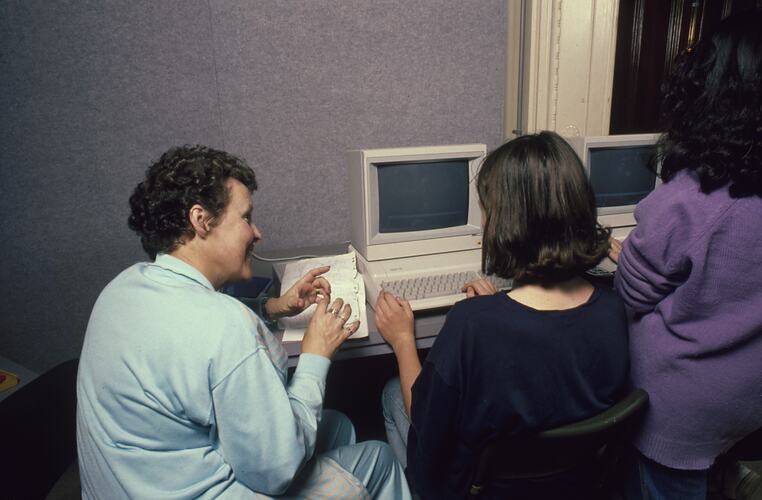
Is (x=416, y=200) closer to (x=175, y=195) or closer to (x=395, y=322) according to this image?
(x=395, y=322)

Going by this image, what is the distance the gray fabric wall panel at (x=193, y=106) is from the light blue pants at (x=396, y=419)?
690mm

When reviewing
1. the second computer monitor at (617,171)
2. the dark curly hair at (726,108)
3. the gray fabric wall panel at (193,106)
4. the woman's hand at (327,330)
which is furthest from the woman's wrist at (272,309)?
the second computer monitor at (617,171)

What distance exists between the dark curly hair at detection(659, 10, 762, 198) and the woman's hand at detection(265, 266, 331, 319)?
0.76m

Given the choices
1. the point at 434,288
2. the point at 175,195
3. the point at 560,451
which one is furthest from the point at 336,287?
the point at 560,451

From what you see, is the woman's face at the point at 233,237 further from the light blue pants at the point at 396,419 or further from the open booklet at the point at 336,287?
the light blue pants at the point at 396,419

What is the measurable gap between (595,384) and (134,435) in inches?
27.5

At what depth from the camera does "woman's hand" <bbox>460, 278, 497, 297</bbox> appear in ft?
3.54

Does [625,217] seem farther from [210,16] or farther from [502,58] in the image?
[210,16]

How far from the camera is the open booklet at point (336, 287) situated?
1043 millimetres

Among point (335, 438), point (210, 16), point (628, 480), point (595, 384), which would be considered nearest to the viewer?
point (595, 384)

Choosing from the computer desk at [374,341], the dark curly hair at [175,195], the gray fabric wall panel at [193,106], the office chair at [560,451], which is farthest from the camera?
the gray fabric wall panel at [193,106]

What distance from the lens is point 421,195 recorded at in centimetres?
124

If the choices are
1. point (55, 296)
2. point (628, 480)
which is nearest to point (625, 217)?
point (628, 480)

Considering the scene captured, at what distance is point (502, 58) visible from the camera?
1628 mm
